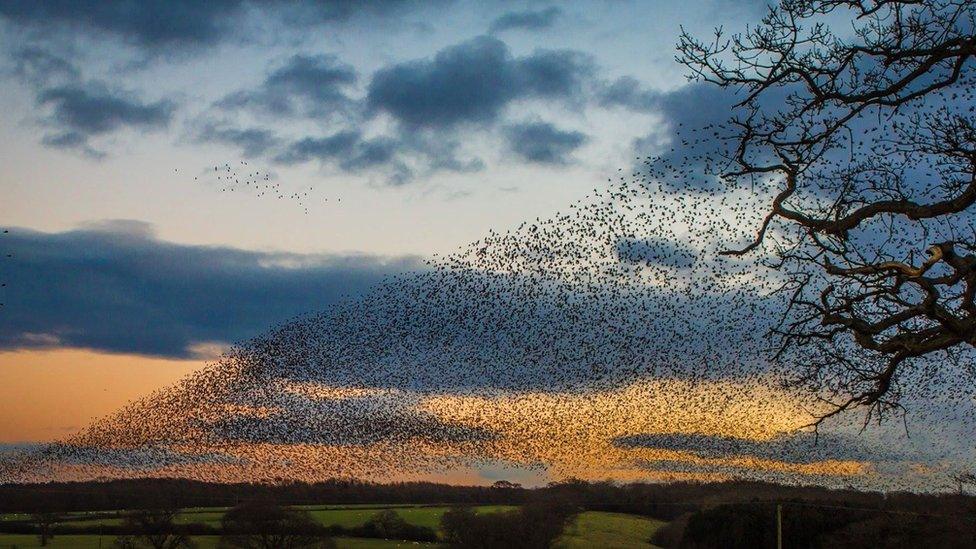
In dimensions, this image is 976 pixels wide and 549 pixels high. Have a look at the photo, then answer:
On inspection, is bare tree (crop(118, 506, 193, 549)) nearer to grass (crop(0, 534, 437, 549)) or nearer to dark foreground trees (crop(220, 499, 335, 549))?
grass (crop(0, 534, 437, 549))

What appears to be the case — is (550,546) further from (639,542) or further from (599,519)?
(599,519)

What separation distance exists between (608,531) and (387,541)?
15.1 meters

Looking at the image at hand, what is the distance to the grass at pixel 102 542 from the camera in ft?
172

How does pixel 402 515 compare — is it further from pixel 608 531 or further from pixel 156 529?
pixel 156 529

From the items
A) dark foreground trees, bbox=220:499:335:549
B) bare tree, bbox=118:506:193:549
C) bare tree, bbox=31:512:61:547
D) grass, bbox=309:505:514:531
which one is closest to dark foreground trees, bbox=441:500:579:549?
grass, bbox=309:505:514:531

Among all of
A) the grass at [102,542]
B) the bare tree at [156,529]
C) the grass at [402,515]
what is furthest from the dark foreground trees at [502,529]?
the bare tree at [156,529]

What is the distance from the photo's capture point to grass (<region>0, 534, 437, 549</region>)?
5250cm

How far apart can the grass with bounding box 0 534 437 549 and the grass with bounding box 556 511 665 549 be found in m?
8.49

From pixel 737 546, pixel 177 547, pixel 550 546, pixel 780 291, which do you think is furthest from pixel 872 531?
pixel 780 291

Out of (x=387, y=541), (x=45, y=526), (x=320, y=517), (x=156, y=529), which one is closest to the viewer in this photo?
(x=156, y=529)

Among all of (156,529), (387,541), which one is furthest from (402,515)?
(156,529)

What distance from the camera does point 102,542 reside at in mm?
55062

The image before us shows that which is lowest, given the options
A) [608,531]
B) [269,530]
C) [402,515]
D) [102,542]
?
[608,531]

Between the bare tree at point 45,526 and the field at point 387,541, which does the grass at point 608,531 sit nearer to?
the field at point 387,541
